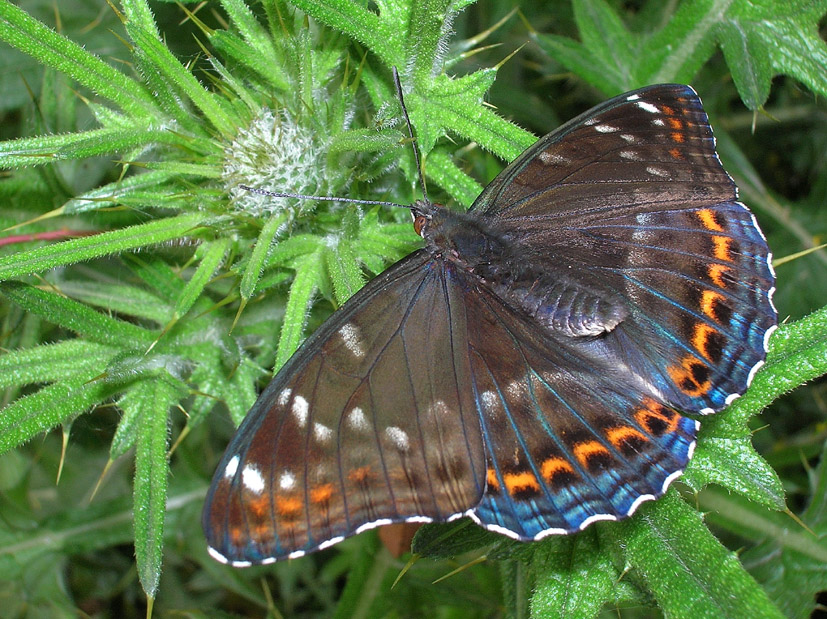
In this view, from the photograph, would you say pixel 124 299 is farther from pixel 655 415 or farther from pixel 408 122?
pixel 655 415

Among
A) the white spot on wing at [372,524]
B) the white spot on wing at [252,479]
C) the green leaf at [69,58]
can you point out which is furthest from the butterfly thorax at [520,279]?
the green leaf at [69,58]

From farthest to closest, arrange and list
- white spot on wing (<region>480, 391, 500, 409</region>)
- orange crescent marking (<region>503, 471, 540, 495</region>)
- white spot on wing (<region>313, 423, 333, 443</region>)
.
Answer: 1. white spot on wing (<region>480, 391, 500, 409</region>)
2. orange crescent marking (<region>503, 471, 540, 495</region>)
3. white spot on wing (<region>313, 423, 333, 443</region>)

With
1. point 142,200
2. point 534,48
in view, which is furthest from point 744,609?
point 534,48

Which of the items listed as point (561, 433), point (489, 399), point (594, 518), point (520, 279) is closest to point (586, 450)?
point (561, 433)

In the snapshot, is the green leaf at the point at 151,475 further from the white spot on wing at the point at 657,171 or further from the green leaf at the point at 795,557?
the green leaf at the point at 795,557

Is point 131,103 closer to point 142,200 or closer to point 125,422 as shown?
point 142,200

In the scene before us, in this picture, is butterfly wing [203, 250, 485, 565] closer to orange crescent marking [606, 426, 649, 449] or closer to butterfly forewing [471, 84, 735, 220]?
orange crescent marking [606, 426, 649, 449]

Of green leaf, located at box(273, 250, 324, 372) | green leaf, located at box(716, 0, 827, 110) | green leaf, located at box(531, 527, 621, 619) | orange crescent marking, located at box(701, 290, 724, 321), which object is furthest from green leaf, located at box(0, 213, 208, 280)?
green leaf, located at box(716, 0, 827, 110)
